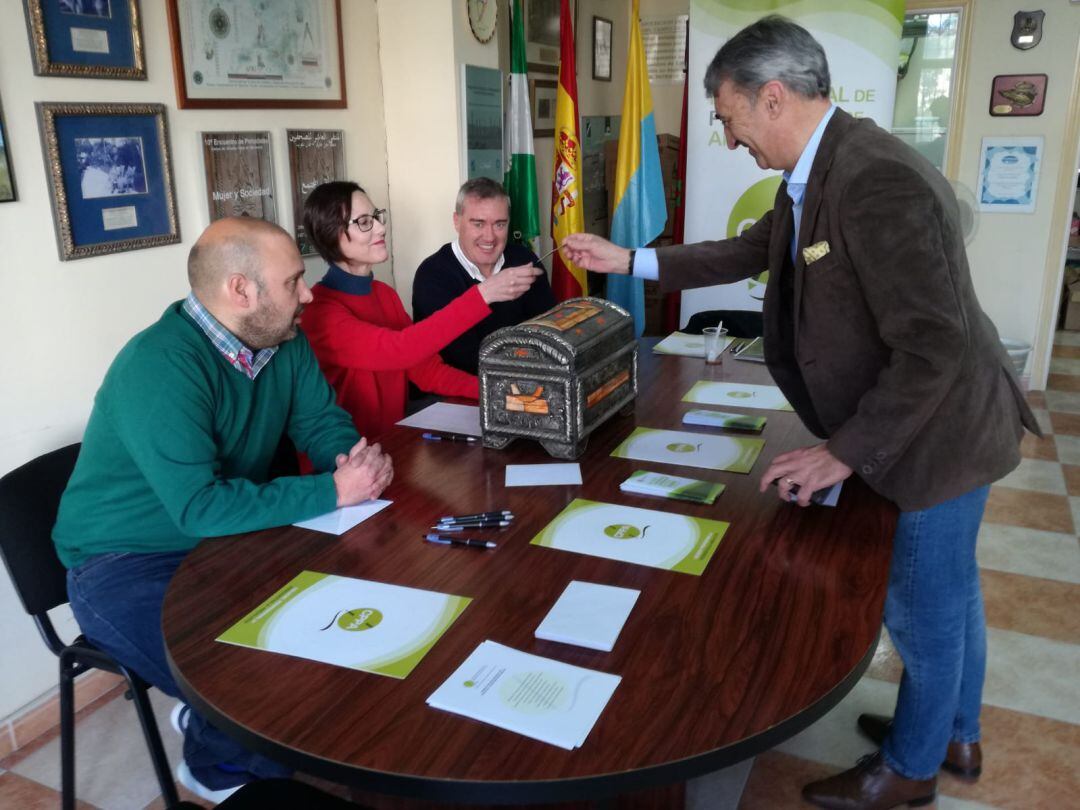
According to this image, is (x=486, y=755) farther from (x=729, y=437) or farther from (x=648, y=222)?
(x=648, y=222)

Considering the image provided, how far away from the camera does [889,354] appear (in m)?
1.55

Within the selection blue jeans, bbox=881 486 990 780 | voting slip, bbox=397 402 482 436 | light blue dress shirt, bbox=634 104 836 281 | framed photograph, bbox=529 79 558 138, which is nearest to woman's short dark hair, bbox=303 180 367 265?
voting slip, bbox=397 402 482 436

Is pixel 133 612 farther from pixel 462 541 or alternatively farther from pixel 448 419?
pixel 448 419

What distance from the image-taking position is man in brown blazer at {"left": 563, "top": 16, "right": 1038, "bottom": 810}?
4.65 feet

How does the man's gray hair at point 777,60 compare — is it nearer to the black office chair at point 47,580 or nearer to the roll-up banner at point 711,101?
the black office chair at point 47,580

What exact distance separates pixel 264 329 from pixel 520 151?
2620mm

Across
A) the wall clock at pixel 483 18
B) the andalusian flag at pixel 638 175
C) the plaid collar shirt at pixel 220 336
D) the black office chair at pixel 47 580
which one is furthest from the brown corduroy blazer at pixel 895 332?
the andalusian flag at pixel 638 175

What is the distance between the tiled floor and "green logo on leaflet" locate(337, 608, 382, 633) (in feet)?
3.17

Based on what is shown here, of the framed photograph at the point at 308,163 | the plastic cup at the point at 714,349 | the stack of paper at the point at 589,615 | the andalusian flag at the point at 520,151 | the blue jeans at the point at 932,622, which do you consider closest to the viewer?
the stack of paper at the point at 589,615

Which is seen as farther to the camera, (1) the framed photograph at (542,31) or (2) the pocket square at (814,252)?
(1) the framed photograph at (542,31)

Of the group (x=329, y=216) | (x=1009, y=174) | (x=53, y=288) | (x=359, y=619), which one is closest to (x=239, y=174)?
(x=329, y=216)

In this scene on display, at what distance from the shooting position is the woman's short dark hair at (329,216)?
8.02 ft

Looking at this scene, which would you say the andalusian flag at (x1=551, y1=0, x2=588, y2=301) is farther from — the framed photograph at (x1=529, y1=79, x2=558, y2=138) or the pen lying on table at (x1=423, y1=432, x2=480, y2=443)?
the pen lying on table at (x1=423, y1=432, x2=480, y2=443)

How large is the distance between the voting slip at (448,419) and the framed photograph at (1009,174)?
4080 millimetres
